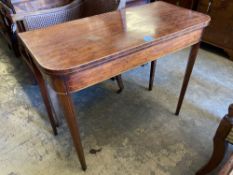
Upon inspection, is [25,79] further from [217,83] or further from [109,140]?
[217,83]

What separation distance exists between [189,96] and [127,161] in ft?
2.82

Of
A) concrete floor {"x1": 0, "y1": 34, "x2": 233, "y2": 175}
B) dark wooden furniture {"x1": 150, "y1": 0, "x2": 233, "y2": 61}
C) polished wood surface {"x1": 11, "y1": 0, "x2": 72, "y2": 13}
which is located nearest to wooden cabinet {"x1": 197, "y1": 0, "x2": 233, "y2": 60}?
dark wooden furniture {"x1": 150, "y1": 0, "x2": 233, "y2": 61}

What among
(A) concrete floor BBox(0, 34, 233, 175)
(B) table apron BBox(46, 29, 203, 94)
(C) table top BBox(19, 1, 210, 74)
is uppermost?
(C) table top BBox(19, 1, 210, 74)

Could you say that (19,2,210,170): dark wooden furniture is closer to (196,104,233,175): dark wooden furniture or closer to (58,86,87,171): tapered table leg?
(58,86,87,171): tapered table leg

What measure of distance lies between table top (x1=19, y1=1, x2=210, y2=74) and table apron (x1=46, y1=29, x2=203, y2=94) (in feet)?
0.11

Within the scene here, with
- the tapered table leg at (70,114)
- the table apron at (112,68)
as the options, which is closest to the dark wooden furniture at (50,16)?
the tapered table leg at (70,114)

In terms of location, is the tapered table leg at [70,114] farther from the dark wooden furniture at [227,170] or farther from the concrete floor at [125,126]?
the dark wooden furniture at [227,170]

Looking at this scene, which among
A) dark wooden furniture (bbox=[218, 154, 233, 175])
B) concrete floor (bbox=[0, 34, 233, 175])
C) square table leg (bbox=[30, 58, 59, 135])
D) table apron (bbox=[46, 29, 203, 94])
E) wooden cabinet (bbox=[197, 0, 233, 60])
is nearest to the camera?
dark wooden furniture (bbox=[218, 154, 233, 175])

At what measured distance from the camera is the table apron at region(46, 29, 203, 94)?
86cm


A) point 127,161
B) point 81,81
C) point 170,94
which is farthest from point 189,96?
point 81,81

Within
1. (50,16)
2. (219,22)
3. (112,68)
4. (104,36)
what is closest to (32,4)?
(50,16)

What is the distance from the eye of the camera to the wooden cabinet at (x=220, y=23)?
215 centimetres

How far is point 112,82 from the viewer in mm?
2037

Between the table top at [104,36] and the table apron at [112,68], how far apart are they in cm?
3
